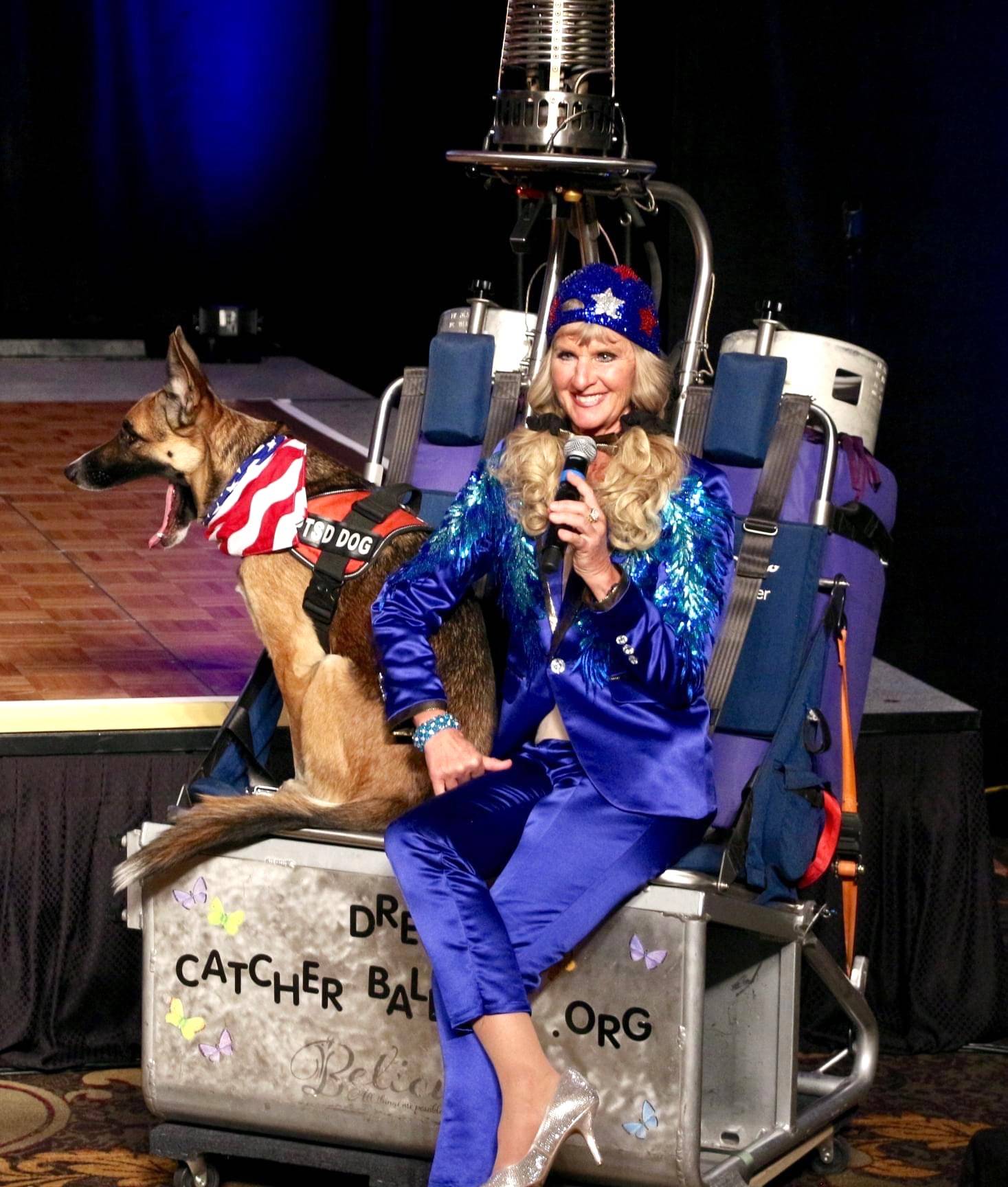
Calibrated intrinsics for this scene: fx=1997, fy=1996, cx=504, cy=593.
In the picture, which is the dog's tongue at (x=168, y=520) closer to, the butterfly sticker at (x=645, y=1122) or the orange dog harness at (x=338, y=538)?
the orange dog harness at (x=338, y=538)

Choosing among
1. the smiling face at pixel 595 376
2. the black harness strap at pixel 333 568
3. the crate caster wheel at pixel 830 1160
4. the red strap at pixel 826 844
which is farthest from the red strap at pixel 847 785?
the black harness strap at pixel 333 568

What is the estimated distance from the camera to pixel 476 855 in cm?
284

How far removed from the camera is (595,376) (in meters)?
2.96

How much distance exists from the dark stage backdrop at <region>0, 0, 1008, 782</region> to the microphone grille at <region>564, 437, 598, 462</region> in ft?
→ 7.30

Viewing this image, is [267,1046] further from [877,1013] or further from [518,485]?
[877,1013]

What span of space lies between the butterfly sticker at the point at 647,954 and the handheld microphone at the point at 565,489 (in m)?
0.55

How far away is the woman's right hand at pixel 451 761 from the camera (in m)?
2.90

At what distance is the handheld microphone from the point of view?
8.60 ft

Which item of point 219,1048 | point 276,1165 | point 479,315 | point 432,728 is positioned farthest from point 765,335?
point 276,1165

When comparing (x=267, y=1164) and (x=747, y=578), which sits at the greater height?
(x=747, y=578)

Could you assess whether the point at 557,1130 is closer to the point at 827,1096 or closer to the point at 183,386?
the point at 827,1096

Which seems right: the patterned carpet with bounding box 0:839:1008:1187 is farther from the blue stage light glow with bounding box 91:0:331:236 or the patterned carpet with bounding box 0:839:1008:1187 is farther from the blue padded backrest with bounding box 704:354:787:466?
the blue stage light glow with bounding box 91:0:331:236

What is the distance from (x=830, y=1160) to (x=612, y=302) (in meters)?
1.44

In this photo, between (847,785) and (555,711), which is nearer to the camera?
(555,711)
